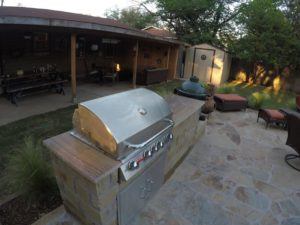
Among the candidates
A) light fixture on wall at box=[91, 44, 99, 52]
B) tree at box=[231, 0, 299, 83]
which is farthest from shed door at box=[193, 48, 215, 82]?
light fixture on wall at box=[91, 44, 99, 52]

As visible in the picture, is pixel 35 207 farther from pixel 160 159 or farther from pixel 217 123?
pixel 217 123

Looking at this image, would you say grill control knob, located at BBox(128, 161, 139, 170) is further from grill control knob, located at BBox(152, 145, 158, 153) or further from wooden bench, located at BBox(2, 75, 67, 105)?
wooden bench, located at BBox(2, 75, 67, 105)

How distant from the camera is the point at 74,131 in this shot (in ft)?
7.03

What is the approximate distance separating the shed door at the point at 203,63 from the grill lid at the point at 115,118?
10.4m

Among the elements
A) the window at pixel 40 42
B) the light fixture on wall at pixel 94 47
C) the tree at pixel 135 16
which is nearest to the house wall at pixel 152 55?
the light fixture on wall at pixel 94 47

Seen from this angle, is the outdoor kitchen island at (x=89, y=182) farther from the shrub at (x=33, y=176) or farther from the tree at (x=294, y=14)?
the tree at (x=294, y=14)

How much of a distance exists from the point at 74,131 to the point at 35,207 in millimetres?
1012

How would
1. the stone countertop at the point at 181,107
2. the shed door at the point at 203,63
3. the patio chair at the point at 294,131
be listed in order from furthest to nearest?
1. the shed door at the point at 203,63
2. the patio chair at the point at 294,131
3. the stone countertop at the point at 181,107

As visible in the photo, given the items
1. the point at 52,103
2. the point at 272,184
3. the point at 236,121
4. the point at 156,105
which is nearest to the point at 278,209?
the point at 272,184

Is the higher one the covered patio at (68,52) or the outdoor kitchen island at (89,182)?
the covered patio at (68,52)

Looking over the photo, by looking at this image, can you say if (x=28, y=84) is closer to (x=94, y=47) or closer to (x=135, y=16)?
(x=94, y=47)

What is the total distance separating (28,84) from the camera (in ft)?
20.1

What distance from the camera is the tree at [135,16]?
16981 millimetres

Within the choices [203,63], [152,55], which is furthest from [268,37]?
[152,55]
